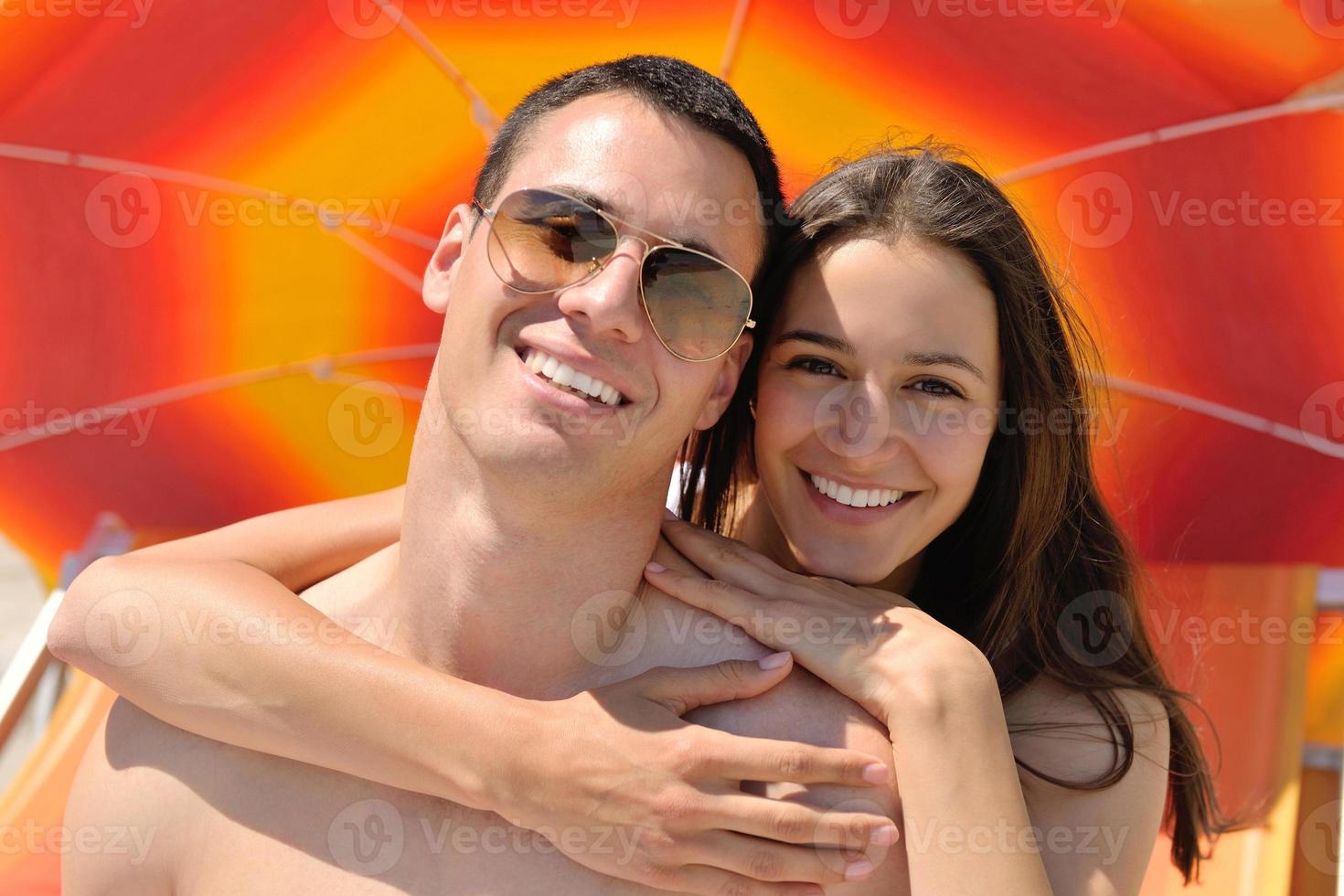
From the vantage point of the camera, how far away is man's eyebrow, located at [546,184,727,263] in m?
2.12

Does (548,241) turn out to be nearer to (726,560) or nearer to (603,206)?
(603,206)

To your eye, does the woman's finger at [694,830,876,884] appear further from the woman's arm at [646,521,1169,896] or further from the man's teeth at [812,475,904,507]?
the man's teeth at [812,475,904,507]

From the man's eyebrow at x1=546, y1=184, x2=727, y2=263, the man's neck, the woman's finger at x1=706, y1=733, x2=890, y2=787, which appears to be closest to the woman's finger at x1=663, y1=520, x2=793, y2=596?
the man's neck

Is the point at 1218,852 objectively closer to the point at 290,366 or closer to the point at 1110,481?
the point at 1110,481

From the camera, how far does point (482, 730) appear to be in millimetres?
2029

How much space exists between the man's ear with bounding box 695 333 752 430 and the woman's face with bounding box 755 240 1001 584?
0.09 metres

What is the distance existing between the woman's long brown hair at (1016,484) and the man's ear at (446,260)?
26.6 inches

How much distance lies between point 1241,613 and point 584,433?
2.90 meters

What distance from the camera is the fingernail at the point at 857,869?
2010mm

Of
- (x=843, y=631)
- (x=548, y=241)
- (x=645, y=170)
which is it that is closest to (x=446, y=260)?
(x=548, y=241)

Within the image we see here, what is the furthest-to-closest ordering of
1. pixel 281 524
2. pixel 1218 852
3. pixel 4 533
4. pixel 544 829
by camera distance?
1. pixel 4 533
2. pixel 1218 852
3. pixel 281 524
4. pixel 544 829

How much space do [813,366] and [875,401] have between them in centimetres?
18

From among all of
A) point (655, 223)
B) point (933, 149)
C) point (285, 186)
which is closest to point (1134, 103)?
point (933, 149)

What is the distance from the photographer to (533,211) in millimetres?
2133
